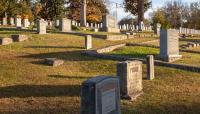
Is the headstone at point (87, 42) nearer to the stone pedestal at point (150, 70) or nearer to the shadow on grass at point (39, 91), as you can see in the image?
the stone pedestal at point (150, 70)

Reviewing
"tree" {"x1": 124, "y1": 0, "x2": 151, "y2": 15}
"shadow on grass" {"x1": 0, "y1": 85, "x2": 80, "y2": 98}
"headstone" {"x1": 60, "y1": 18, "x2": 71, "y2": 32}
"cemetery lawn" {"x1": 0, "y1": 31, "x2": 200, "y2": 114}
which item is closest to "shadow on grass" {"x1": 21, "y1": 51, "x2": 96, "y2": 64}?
"cemetery lawn" {"x1": 0, "y1": 31, "x2": 200, "y2": 114}

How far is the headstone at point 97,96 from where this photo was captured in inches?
253

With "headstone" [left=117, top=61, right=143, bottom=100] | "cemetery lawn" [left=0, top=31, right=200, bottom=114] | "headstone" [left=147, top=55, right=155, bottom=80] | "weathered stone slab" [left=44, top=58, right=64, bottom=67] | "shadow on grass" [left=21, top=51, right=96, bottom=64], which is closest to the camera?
"cemetery lawn" [left=0, top=31, right=200, bottom=114]

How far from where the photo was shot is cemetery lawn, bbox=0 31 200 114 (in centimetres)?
1067

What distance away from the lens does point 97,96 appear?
21.2 ft

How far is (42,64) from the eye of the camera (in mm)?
15781

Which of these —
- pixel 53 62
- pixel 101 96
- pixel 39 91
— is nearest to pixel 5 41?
pixel 53 62

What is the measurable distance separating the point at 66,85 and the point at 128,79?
196cm

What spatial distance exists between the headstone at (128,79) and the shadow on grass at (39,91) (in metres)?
1.21

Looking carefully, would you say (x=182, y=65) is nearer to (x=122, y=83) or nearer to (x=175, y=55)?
(x=175, y=55)

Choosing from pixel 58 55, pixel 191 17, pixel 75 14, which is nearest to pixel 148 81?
pixel 58 55

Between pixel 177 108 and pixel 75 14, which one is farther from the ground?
pixel 75 14

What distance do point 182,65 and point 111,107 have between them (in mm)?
9433

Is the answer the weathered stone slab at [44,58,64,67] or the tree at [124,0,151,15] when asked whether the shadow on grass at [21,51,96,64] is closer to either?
the weathered stone slab at [44,58,64,67]
